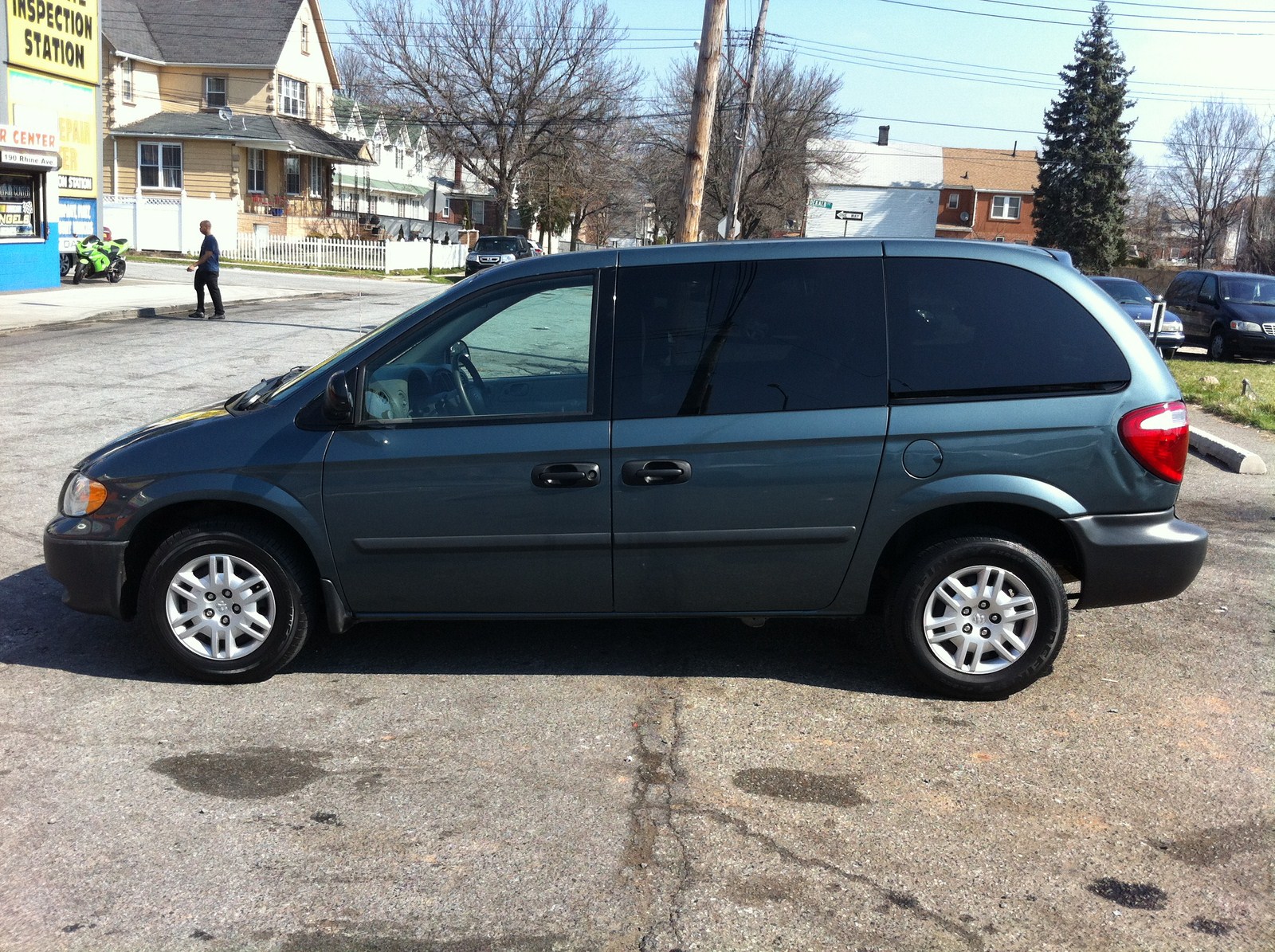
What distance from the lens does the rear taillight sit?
4.69 metres

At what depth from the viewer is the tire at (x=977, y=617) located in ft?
15.6

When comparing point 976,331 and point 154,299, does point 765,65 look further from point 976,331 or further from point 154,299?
point 976,331

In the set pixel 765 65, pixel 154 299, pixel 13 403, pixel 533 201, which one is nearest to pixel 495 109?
pixel 533 201

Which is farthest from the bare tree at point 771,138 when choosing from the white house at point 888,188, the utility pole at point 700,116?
the utility pole at point 700,116

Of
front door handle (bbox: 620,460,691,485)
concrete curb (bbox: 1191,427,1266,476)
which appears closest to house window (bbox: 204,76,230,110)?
concrete curb (bbox: 1191,427,1266,476)

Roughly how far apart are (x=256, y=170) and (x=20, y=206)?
26516 millimetres

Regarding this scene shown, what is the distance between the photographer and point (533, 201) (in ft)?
194

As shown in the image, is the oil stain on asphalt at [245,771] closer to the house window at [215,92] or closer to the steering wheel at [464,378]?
the steering wheel at [464,378]

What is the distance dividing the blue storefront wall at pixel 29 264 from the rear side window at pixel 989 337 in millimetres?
23567

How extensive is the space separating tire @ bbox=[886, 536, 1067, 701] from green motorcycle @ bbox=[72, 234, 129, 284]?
27.0m

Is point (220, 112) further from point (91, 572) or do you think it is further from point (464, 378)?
point (464, 378)

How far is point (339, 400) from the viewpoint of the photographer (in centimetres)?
473

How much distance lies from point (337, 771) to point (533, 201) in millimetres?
57028

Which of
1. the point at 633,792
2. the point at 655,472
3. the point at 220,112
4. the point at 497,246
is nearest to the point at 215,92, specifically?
the point at 220,112
